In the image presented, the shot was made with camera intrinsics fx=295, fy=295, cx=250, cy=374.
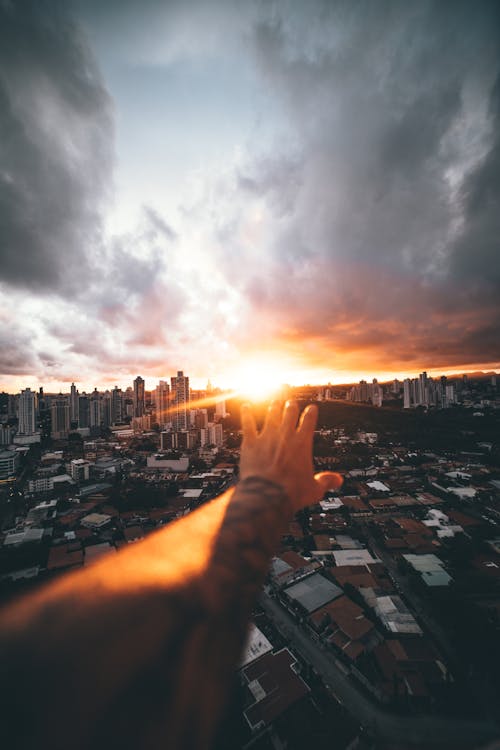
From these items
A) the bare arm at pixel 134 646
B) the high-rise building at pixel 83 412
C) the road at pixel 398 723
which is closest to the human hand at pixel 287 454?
the bare arm at pixel 134 646

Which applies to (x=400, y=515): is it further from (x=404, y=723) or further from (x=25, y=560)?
(x=25, y=560)

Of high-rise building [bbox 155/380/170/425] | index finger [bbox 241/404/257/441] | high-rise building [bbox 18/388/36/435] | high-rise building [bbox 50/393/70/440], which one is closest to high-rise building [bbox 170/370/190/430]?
high-rise building [bbox 155/380/170/425]

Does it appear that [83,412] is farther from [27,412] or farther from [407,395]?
[407,395]

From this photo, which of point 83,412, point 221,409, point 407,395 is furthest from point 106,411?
point 407,395

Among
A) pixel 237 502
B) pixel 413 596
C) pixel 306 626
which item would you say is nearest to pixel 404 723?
pixel 306 626

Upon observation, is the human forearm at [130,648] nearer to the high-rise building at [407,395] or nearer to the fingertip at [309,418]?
the fingertip at [309,418]

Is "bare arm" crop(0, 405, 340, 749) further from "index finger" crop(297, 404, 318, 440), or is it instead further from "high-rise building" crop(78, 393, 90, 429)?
"high-rise building" crop(78, 393, 90, 429)
